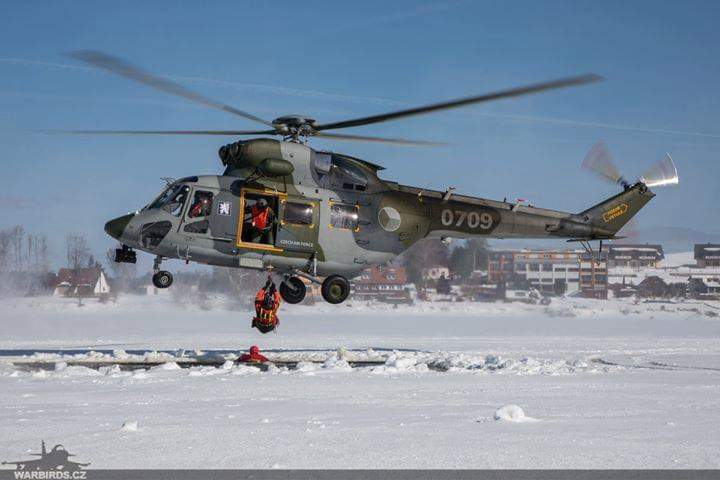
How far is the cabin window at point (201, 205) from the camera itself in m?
18.3

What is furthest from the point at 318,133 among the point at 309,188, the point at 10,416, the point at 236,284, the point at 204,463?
the point at 236,284

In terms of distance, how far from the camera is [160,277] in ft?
60.7

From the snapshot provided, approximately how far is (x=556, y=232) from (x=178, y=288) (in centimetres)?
5396

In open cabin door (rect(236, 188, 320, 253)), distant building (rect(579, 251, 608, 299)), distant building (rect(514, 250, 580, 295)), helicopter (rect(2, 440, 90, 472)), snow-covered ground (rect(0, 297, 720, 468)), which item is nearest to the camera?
helicopter (rect(2, 440, 90, 472))

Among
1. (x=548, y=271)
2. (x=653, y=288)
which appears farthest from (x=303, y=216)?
(x=653, y=288)

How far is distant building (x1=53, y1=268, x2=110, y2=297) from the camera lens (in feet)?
234

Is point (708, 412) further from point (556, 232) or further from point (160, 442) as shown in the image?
point (556, 232)

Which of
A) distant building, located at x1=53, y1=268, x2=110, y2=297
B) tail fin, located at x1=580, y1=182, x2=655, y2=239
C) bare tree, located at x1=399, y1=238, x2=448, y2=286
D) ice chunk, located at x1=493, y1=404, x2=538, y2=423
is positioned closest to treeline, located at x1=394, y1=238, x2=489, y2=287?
bare tree, located at x1=399, y1=238, x2=448, y2=286

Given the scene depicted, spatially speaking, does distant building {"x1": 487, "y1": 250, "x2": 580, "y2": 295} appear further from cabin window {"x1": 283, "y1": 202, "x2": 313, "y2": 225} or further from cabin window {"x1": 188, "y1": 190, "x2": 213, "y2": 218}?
cabin window {"x1": 188, "y1": 190, "x2": 213, "y2": 218}

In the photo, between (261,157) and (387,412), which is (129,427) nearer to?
(387,412)

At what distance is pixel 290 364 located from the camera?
21.0 m

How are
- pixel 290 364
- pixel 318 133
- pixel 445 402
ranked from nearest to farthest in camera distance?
pixel 445 402 < pixel 318 133 < pixel 290 364

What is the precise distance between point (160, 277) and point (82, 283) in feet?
188

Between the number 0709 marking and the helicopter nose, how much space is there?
8.15 metres
